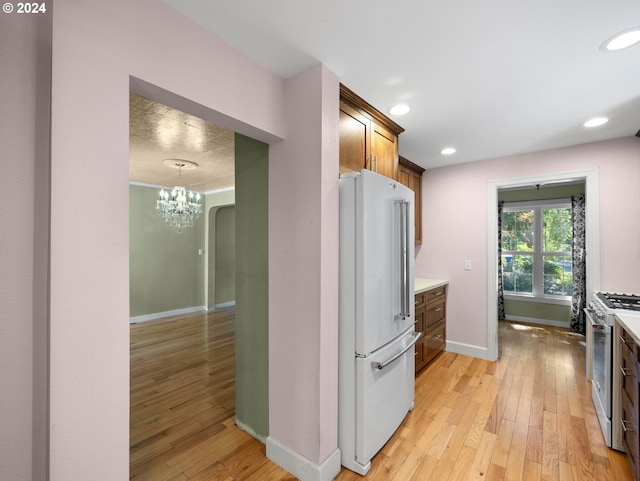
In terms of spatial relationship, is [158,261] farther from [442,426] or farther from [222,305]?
[442,426]

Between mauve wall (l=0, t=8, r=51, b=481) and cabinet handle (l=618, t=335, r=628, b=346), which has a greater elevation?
mauve wall (l=0, t=8, r=51, b=481)

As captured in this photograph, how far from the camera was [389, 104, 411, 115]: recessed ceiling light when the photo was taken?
7.66ft

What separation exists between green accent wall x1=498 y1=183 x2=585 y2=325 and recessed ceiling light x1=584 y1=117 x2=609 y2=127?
291 centimetres

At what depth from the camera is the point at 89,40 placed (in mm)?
1118

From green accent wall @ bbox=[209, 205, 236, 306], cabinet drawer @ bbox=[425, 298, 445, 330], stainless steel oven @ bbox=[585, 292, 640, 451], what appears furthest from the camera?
green accent wall @ bbox=[209, 205, 236, 306]

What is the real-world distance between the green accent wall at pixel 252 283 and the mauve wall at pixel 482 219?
9.26ft

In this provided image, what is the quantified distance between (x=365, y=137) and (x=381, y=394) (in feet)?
6.22

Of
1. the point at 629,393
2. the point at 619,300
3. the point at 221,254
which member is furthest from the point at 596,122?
the point at 221,254

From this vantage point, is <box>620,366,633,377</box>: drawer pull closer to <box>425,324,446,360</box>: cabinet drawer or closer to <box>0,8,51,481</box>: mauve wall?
<box>425,324,446,360</box>: cabinet drawer

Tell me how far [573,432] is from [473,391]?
751mm

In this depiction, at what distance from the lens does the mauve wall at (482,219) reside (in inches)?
115

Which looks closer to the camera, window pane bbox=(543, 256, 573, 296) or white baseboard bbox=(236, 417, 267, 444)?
white baseboard bbox=(236, 417, 267, 444)

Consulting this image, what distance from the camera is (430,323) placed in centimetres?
341

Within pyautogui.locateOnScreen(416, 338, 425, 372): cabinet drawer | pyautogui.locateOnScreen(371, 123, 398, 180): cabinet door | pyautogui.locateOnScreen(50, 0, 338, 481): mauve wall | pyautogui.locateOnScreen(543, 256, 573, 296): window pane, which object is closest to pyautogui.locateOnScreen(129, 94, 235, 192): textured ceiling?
pyautogui.locateOnScreen(50, 0, 338, 481): mauve wall
